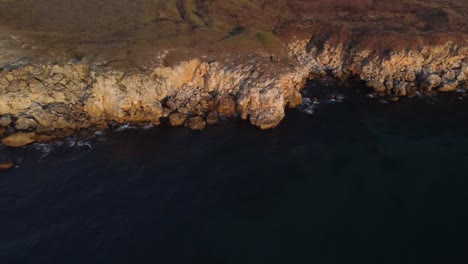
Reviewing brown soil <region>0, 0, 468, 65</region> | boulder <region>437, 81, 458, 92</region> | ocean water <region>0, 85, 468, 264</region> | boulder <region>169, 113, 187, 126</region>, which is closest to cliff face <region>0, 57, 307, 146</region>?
boulder <region>169, 113, 187, 126</region>

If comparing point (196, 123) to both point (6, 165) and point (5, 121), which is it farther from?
point (5, 121)

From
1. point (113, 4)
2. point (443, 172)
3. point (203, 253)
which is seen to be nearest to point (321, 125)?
point (443, 172)

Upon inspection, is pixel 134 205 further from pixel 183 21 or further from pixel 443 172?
pixel 183 21

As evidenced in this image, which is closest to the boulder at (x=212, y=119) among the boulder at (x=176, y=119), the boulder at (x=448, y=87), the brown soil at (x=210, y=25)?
the boulder at (x=176, y=119)


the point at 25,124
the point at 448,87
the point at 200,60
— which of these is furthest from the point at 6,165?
the point at 448,87

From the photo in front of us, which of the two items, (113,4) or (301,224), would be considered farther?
(113,4)

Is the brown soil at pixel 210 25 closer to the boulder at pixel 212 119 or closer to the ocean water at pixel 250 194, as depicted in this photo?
the boulder at pixel 212 119

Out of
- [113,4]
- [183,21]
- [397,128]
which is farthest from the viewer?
[113,4]
